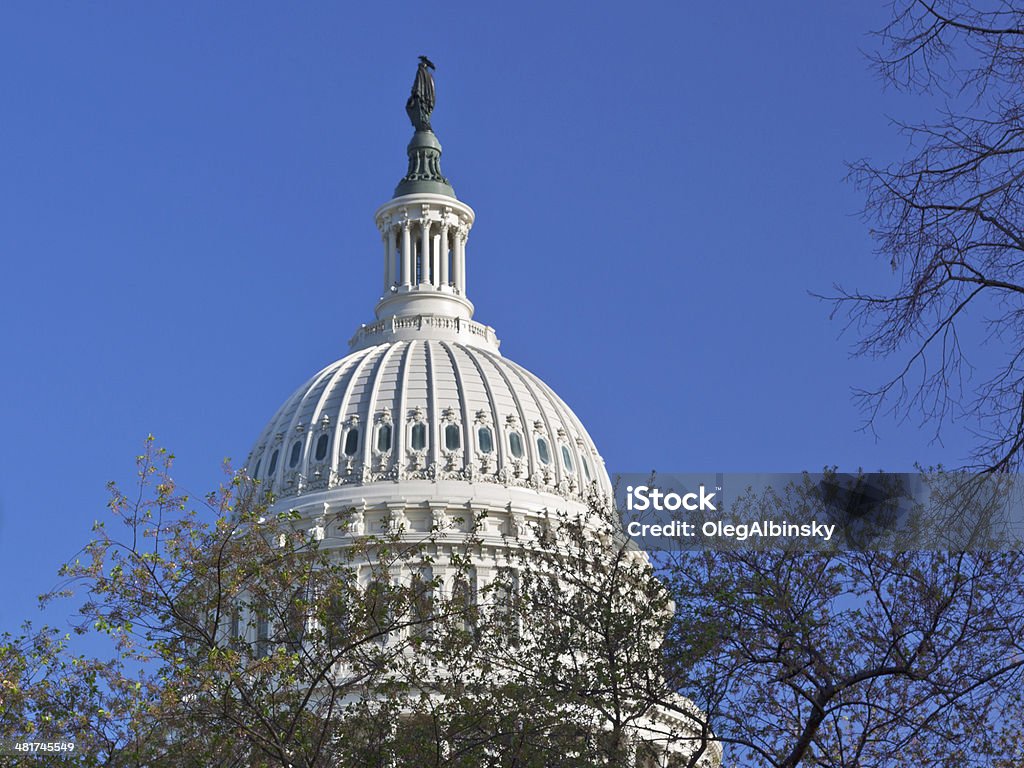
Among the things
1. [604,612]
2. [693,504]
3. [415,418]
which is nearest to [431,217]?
[415,418]

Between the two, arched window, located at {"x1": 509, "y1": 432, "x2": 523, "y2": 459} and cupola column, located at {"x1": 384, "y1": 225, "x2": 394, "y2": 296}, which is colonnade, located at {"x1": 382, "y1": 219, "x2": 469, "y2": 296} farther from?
arched window, located at {"x1": 509, "y1": 432, "x2": 523, "y2": 459}

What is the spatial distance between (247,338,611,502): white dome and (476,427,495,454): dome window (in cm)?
5

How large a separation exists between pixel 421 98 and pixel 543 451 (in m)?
32.4

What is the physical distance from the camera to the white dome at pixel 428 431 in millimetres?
102688

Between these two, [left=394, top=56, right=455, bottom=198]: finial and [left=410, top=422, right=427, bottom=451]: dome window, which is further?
[left=394, top=56, right=455, bottom=198]: finial

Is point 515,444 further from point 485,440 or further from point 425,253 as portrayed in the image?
point 425,253

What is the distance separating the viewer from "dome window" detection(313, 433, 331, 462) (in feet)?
343

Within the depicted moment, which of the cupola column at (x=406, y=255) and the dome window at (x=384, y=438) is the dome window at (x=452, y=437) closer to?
the dome window at (x=384, y=438)

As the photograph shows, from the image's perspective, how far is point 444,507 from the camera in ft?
325

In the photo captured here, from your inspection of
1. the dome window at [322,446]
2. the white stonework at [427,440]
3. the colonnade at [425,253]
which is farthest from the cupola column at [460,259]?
the dome window at [322,446]

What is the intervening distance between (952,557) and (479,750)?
873cm

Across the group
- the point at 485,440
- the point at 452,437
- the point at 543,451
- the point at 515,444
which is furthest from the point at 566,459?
the point at 452,437

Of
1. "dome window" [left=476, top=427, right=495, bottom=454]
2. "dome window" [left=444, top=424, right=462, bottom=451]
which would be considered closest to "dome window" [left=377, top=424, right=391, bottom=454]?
"dome window" [left=444, top=424, right=462, bottom=451]

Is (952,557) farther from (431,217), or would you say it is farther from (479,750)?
(431,217)
